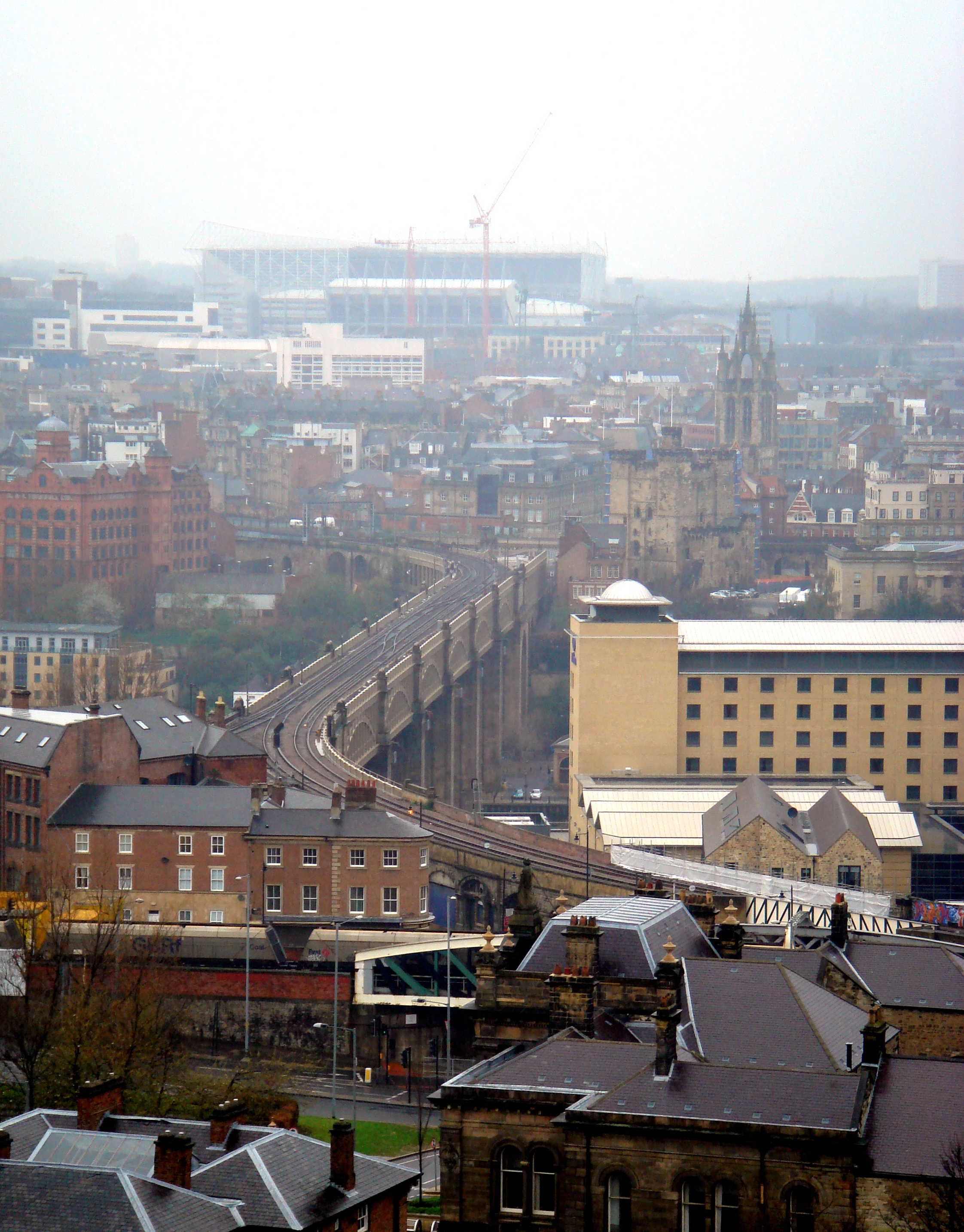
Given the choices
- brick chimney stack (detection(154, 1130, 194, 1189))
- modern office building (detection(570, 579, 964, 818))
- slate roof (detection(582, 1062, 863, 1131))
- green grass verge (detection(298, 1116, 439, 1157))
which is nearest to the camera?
brick chimney stack (detection(154, 1130, 194, 1189))

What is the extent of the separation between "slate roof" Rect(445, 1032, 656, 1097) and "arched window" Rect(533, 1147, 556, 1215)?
3.44ft

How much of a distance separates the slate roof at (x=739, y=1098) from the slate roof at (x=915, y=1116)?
1.79 feet

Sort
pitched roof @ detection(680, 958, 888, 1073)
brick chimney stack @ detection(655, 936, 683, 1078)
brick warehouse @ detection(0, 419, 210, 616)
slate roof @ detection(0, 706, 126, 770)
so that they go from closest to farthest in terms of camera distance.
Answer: brick chimney stack @ detection(655, 936, 683, 1078)
pitched roof @ detection(680, 958, 888, 1073)
slate roof @ detection(0, 706, 126, 770)
brick warehouse @ detection(0, 419, 210, 616)

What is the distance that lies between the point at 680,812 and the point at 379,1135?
39.1 meters

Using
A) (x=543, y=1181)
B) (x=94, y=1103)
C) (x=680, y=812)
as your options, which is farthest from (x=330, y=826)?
(x=543, y=1181)

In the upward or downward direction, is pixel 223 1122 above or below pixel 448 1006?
above

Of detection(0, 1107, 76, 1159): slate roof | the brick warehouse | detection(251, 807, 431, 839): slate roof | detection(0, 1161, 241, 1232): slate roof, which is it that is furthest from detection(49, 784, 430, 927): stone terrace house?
the brick warehouse

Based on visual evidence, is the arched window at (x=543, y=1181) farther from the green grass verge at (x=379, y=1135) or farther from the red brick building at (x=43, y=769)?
the red brick building at (x=43, y=769)

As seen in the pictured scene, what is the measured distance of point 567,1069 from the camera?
131 ft

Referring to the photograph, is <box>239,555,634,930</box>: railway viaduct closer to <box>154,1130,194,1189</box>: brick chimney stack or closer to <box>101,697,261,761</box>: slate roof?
<box>101,697,261,761</box>: slate roof

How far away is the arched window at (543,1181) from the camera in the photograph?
3909cm

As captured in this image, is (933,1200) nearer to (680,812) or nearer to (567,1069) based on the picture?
(567,1069)

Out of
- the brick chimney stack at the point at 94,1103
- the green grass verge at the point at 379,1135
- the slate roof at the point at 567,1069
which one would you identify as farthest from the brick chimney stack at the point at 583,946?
the green grass verge at the point at 379,1135

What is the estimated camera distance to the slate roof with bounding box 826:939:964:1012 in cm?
4862
